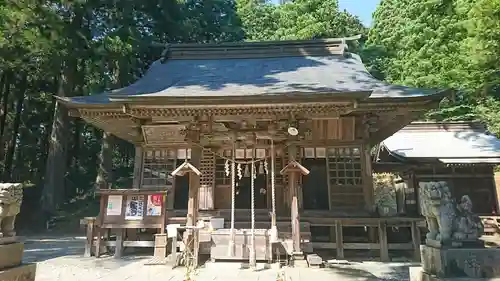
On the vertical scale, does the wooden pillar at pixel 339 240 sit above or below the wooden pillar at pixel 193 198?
below

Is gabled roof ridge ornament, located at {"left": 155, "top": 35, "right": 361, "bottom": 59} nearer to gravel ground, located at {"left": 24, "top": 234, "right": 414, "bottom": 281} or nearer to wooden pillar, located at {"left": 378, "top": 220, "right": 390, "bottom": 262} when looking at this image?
wooden pillar, located at {"left": 378, "top": 220, "right": 390, "bottom": 262}

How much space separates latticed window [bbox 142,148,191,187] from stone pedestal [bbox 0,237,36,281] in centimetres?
637

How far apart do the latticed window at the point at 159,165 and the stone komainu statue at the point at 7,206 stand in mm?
6417

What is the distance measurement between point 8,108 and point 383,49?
84.4 feet

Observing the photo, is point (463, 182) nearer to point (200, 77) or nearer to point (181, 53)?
point (200, 77)

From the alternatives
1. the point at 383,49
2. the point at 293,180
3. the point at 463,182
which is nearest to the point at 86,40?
the point at 293,180

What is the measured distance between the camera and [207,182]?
1059 cm

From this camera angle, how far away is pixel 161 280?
6105 mm

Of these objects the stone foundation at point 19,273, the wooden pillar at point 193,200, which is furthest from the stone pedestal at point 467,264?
the stone foundation at point 19,273

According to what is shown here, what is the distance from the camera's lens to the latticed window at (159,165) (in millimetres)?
10750

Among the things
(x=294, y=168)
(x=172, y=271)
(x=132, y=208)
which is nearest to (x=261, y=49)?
(x=294, y=168)

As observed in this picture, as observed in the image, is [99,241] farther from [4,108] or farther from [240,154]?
[4,108]

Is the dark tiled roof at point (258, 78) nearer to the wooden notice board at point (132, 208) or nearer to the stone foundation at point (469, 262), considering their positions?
the wooden notice board at point (132, 208)

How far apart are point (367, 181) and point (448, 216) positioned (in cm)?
557
